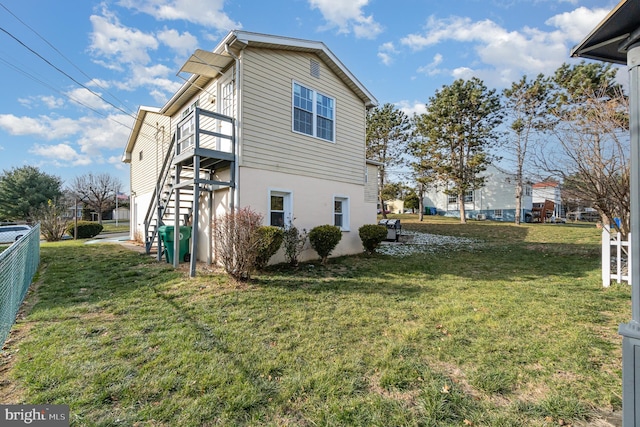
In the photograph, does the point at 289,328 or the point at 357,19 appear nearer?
the point at 289,328

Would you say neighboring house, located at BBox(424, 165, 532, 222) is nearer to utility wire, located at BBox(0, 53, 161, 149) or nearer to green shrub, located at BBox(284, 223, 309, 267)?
green shrub, located at BBox(284, 223, 309, 267)

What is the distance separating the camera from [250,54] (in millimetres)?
8211

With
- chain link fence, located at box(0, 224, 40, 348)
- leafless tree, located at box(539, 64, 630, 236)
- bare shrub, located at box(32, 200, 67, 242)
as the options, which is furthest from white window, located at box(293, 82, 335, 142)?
bare shrub, located at box(32, 200, 67, 242)

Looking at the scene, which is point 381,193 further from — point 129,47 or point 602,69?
point 129,47

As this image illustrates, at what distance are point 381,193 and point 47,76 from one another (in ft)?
68.0

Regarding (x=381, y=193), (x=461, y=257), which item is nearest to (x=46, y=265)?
(x=461, y=257)

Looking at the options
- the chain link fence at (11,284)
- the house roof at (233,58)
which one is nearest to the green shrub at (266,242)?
the chain link fence at (11,284)

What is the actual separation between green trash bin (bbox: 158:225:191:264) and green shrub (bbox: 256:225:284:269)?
2946 mm

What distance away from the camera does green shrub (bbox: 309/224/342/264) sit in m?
8.80

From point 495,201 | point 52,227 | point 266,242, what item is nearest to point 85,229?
point 52,227

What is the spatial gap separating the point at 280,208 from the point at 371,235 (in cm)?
356

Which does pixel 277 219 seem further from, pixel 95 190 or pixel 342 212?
pixel 95 190

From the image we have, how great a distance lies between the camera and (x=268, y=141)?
28.1 feet

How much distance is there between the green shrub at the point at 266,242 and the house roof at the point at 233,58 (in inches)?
189
